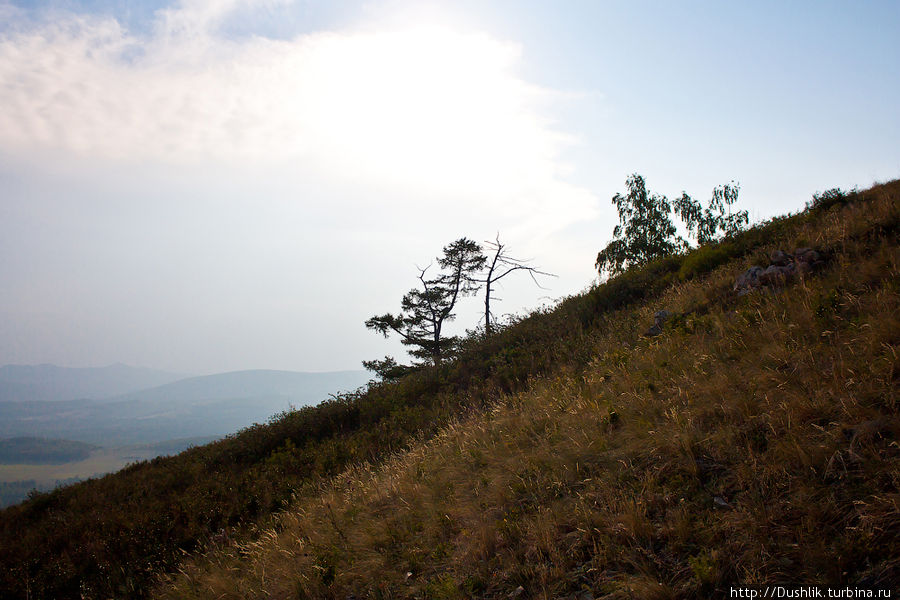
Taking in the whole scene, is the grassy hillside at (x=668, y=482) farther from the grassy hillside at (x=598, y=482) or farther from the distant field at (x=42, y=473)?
A: the distant field at (x=42, y=473)

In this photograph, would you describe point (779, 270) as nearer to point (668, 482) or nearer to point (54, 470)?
point (668, 482)

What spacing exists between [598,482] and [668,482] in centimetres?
62

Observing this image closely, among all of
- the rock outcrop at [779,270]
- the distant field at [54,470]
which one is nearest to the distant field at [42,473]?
the distant field at [54,470]

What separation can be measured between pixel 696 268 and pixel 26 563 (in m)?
16.1

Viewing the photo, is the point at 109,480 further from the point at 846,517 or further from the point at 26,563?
the point at 846,517

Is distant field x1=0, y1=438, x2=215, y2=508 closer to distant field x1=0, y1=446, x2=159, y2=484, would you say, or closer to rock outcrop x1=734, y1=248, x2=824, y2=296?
distant field x1=0, y1=446, x2=159, y2=484

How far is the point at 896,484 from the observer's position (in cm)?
289

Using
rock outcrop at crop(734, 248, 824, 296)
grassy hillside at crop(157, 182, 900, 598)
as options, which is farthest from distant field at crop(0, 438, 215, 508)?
rock outcrop at crop(734, 248, 824, 296)

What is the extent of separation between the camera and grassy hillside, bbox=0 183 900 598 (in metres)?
3.34

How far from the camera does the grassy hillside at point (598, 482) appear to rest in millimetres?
3342

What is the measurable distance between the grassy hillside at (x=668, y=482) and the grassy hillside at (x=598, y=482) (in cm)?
2

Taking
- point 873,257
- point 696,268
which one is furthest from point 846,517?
point 696,268

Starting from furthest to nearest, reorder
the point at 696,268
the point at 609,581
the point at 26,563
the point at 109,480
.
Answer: the point at 109,480
the point at 696,268
the point at 26,563
the point at 609,581

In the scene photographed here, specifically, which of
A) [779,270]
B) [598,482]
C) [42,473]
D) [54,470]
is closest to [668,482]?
[598,482]
